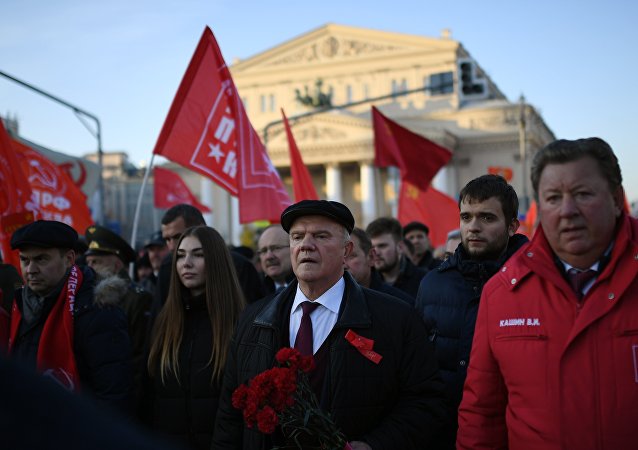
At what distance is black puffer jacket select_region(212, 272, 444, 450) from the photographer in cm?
285

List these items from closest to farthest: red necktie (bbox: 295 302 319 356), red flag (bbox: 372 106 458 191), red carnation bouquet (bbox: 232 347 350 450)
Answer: red carnation bouquet (bbox: 232 347 350 450) → red necktie (bbox: 295 302 319 356) → red flag (bbox: 372 106 458 191)

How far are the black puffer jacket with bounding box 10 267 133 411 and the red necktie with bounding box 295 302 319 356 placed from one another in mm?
1157

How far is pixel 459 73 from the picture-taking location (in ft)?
40.3

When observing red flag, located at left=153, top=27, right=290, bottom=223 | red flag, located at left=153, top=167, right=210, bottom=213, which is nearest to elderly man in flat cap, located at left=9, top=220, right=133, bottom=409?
red flag, located at left=153, top=27, right=290, bottom=223

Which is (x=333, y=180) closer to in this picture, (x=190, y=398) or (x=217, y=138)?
(x=217, y=138)

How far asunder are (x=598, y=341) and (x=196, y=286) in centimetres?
248

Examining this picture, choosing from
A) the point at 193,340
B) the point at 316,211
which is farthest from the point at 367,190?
the point at 316,211

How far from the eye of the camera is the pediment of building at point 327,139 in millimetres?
49719

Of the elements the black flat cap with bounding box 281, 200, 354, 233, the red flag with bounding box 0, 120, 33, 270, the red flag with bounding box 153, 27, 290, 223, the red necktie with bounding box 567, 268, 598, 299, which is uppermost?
the red flag with bounding box 153, 27, 290, 223

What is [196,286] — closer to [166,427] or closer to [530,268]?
[166,427]

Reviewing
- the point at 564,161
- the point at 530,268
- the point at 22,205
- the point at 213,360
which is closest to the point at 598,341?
the point at 530,268

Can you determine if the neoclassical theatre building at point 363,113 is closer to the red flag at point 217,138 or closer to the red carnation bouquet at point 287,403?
the red flag at point 217,138

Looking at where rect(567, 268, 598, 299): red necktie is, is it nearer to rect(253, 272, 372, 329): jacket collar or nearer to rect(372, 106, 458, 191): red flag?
rect(253, 272, 372, 329): jacket collar

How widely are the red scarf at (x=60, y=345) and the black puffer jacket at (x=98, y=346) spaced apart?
5cm
